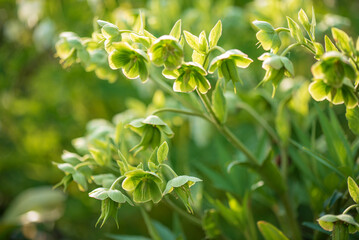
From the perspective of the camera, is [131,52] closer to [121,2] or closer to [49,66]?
[121,2]

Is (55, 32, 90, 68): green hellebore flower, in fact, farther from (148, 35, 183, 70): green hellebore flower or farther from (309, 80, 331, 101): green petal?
(309, 80, 331, 101): green petal

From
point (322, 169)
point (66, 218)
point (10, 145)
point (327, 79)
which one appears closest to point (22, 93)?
point (10, 145)

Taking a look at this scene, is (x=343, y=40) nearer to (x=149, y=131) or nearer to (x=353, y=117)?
(x=353, y=117)

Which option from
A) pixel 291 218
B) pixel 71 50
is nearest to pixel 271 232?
pixel 291 218

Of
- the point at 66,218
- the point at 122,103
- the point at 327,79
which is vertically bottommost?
the point at 66,218

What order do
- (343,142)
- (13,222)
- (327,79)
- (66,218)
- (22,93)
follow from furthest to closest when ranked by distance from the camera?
(22,93) → (66,218) → (13,222) → (343,142) → (327,79)

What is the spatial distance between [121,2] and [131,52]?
85 centimetres

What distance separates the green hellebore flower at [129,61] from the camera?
15.8 inches

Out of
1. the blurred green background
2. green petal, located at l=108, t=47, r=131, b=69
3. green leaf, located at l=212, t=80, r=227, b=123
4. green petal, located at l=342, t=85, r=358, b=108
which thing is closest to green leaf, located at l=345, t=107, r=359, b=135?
green petal, located at l=342, t=85, r=358, b=108

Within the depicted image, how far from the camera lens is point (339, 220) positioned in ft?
1.33

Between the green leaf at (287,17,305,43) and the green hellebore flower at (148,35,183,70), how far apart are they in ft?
0.42

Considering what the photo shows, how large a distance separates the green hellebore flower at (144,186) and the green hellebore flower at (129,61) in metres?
0.11

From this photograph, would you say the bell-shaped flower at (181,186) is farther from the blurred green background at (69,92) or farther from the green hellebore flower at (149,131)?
the blurred green background at (69,92)

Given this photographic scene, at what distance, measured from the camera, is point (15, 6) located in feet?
4.58
